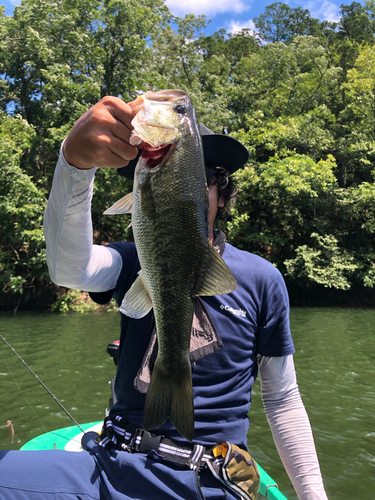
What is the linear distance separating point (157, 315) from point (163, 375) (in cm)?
21

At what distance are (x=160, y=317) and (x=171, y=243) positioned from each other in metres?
0.26

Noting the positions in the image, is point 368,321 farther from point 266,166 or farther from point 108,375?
point 108,375

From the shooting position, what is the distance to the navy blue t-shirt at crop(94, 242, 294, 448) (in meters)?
1.57

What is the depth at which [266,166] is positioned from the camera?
1847cm

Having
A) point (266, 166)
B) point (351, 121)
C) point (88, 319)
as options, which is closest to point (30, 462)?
point (88, 319)

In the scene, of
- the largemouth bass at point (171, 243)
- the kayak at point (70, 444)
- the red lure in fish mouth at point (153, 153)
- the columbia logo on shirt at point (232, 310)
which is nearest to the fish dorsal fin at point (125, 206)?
the largemouth bass at point (171, 243)

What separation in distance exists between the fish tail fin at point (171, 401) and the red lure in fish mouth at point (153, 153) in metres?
0.67

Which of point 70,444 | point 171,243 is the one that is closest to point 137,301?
point 171,243

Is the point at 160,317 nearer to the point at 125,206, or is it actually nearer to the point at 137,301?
the point at 137,301

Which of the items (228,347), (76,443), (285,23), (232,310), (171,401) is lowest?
(76,443)

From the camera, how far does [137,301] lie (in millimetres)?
1336

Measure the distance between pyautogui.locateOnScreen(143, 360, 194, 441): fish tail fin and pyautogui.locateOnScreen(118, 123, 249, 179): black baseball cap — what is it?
1008 millimetres

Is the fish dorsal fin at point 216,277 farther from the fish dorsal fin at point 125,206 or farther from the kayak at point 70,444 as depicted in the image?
the kayak at point 70,444

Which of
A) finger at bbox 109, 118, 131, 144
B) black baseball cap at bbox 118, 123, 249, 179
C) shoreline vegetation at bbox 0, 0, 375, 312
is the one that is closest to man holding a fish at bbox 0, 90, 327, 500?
finger at bbox 109, 118, 131, 144
